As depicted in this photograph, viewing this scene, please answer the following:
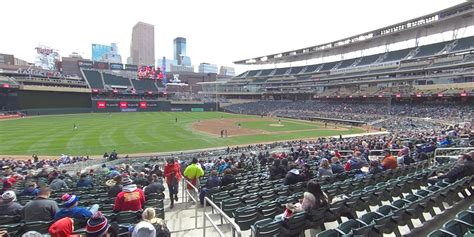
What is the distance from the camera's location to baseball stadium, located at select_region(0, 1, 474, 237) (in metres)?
5.66

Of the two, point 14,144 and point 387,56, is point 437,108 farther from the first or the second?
point 14,144

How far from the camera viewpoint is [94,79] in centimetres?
8394

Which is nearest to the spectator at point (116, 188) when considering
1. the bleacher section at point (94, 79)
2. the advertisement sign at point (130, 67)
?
the bleacher section at point (94, 79)

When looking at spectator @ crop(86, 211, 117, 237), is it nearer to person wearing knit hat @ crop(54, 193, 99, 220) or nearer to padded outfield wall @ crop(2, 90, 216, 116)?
person wearing knit hat @ crop(54, 193, 99, 220)

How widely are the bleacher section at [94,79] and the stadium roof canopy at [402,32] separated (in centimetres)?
5902

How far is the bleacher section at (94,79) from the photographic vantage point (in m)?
81.6

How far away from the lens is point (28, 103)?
2527 inches

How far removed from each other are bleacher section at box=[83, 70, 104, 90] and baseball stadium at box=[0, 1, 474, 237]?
12.1 inches

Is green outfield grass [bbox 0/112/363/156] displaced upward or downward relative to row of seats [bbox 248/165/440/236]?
downward

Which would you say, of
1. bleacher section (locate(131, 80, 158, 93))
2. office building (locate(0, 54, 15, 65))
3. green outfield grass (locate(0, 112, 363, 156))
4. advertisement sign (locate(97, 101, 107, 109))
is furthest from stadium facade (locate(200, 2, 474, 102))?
office building (locate(0, 54, 15, 65))

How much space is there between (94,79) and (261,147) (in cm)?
7184

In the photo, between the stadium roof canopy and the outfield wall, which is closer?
the stadium roof canopy

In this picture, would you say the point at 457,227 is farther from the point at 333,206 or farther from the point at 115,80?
the point at 115,80

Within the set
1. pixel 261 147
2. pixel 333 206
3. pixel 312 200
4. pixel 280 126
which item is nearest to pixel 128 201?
pixel 312 200
